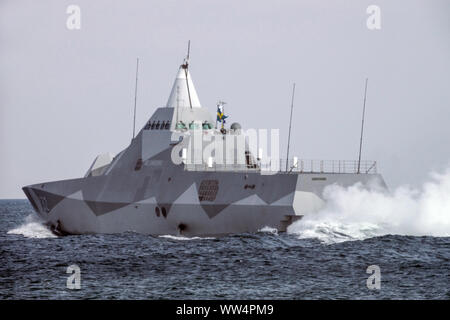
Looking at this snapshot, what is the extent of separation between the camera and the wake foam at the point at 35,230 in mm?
47562

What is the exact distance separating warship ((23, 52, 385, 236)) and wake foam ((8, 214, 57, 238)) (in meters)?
0.62

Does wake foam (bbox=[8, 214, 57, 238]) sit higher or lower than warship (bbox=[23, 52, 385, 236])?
lower

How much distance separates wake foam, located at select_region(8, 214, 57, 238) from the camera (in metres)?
47.6

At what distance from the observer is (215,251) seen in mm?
34219

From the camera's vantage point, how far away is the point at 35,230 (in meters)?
50.1

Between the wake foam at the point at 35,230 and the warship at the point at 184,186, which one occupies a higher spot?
the warship at the point at 184,186

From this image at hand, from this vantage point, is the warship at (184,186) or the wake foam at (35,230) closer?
the warship at (184,186)

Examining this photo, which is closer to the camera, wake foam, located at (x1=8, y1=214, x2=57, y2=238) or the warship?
the warship

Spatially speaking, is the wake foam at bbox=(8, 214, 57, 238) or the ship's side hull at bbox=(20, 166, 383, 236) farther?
the wake foam at bbox=(8, 214, 57, 238)

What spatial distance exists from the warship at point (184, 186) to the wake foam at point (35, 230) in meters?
0.62
